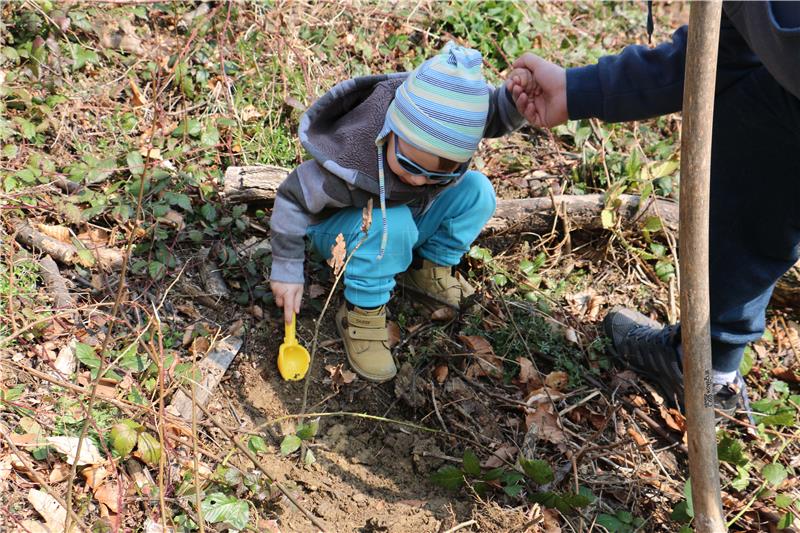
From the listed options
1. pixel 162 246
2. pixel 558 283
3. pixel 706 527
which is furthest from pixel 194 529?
pixel 558 283

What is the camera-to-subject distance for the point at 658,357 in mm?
2475

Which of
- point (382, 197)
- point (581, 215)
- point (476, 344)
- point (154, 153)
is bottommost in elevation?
point (476, 344)

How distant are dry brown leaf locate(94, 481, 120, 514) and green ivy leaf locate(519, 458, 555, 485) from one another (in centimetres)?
110

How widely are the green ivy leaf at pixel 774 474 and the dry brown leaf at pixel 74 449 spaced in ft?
6.25

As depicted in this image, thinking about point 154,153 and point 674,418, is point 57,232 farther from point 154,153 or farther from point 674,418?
point 674,418

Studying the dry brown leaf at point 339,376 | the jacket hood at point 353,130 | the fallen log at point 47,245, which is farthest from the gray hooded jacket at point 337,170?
the fallen log at point 47,245

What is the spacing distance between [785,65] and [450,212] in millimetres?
1131

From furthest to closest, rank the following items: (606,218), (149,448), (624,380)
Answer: (606,218), (624,380), (149,448)

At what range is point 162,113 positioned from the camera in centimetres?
297

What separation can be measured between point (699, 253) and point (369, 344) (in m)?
1.25

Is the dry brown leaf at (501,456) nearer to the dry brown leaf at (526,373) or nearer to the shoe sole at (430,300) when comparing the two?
the dry brown leaf at (526,373)

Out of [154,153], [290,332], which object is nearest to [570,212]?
[290,332]

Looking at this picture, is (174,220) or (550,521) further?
(174,220)

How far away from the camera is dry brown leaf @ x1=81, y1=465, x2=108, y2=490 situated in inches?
73.0
